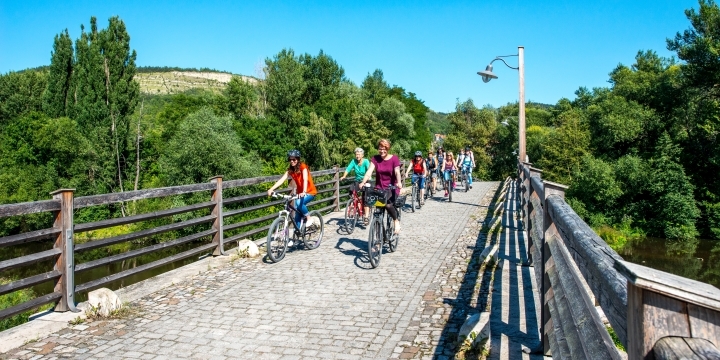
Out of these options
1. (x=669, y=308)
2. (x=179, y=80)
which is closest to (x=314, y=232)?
(x=669, y=308)

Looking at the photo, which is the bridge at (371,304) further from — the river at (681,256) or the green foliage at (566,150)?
the green foliage at (566,150)

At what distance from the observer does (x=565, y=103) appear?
88125mm

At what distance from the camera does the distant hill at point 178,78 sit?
142875mm

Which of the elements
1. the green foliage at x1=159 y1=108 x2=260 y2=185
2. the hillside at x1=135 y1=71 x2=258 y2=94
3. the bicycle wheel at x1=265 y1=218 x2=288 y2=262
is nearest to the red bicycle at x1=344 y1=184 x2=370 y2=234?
the bicycle wheel at x1=265 y1=218 x2=288 y2=262

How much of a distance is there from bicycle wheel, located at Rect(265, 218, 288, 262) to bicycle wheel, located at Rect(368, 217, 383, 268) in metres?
1.75

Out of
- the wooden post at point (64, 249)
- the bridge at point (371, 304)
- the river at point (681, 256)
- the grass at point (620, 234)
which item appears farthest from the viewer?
the grass at point (620, 234)

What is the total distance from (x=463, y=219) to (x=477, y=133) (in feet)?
260

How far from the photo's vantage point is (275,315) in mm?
6098

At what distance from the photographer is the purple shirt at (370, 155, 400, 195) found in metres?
9.50

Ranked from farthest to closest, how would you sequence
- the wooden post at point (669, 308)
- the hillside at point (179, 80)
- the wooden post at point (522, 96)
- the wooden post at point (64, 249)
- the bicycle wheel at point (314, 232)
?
the hillside at point (179, 80) < the wooden post at point (522, 96) < the bicycle wheel at point (314, 232) < the wooden post at point (64, 249) < the wooden post at point (669, 308)

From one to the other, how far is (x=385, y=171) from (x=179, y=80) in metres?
163

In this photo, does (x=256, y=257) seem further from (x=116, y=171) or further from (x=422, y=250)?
(x=116, y=171)

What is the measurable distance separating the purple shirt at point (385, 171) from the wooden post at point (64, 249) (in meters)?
5.06

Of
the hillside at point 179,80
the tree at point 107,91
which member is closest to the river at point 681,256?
the tree at point 107,91
